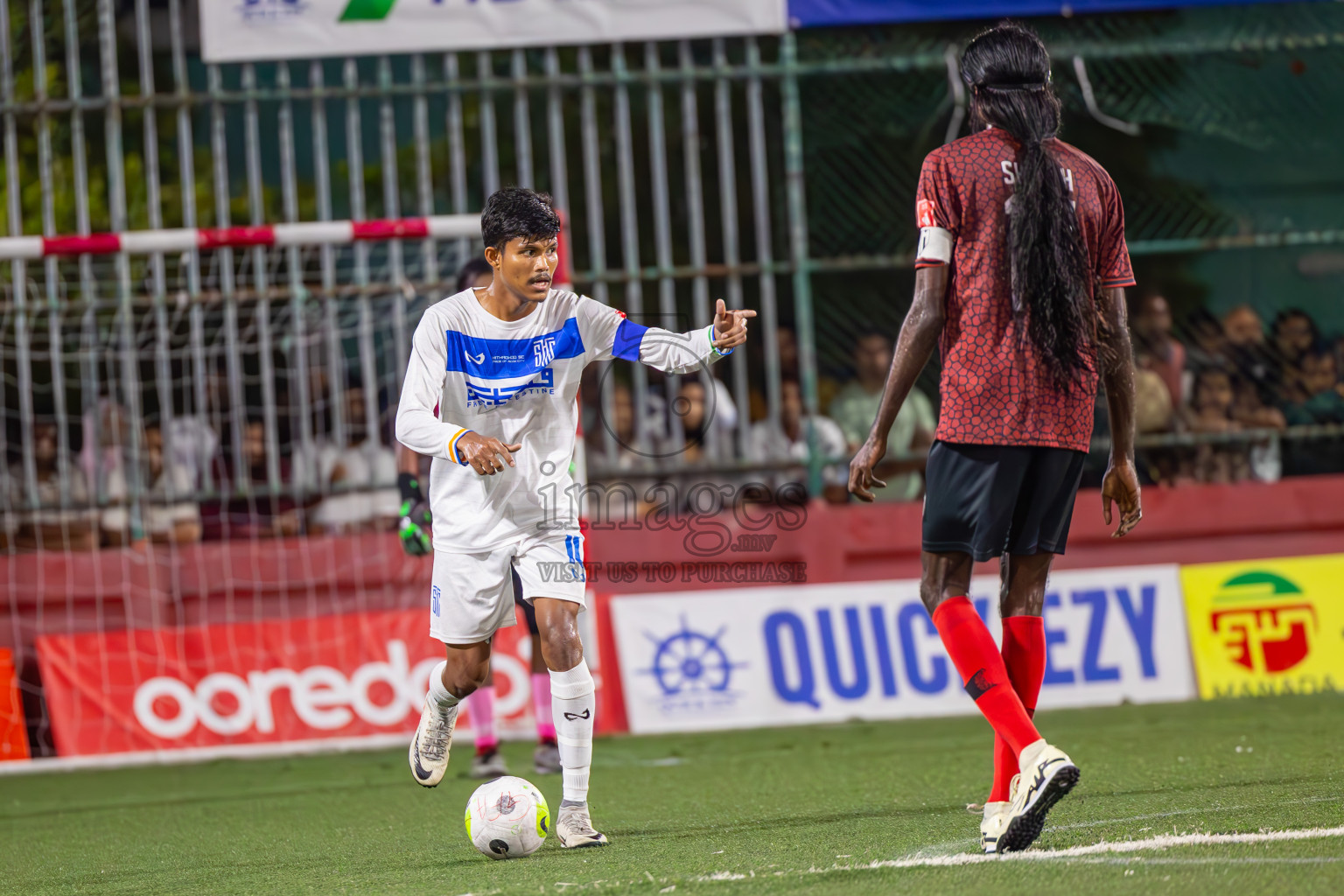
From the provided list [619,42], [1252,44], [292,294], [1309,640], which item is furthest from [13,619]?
[1252,44]

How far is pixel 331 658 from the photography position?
30.4 feet

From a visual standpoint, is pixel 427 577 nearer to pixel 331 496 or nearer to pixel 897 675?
pixel 331 496

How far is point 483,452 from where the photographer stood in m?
4.47

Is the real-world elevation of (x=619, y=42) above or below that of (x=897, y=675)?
above

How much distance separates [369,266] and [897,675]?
4490 millimetres

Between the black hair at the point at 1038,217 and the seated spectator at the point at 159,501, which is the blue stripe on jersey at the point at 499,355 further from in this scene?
the seated spectator at the point at 159,501

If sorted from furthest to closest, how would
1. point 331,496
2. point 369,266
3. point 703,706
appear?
point 369,266 → point 331,496 → point 703,706

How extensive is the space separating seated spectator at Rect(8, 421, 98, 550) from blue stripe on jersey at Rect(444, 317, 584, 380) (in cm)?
534

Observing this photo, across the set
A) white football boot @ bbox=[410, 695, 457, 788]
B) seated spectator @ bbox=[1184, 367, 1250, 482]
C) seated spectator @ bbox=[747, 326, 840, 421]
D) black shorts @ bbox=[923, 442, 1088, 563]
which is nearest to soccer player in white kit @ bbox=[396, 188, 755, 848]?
white football boot @ bbox=[410, 695, 457, 788]

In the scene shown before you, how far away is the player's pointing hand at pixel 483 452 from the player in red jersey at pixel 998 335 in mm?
1003

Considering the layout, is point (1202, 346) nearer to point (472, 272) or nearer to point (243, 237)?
point (472, 272)

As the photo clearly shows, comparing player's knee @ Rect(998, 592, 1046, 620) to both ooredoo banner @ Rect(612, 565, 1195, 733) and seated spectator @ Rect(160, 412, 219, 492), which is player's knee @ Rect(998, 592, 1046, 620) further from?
seated spectator @ Rect(160, 412, 219, 492)

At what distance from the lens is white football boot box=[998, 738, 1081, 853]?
3807mm

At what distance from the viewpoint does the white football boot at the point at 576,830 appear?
15.8 ft
